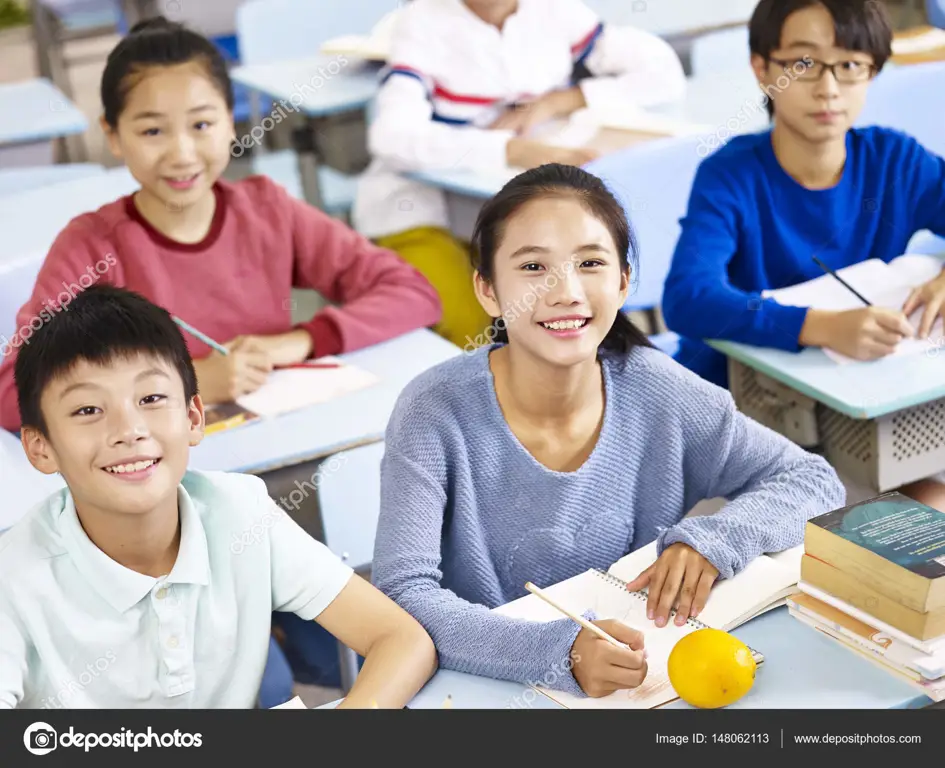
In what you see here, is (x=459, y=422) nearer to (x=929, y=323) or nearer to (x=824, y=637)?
(x=824, y=637)

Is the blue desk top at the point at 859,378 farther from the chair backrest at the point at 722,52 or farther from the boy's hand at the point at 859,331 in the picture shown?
the chair backrest at the point at 722,52

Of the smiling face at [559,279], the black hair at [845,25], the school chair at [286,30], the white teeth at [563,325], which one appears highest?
the school chair at [286,30]

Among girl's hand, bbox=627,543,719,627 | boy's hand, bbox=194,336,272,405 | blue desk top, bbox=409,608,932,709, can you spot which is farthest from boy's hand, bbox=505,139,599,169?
blue desk top, bbox=409,608,932,709

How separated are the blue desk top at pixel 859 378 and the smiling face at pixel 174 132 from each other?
3.37ft

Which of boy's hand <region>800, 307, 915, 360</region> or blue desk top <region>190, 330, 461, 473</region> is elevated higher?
boy's hand <region>800, 307, 915, 360</region>

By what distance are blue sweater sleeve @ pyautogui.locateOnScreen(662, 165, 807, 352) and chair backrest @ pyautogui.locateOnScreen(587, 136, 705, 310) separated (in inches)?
9.0

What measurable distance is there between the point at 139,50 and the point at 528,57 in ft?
4.70

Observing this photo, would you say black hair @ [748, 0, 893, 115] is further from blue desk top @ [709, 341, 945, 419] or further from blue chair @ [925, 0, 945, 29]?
blue chair @ [925, 0, 945, 29]

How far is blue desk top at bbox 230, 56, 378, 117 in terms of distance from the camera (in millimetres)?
3582

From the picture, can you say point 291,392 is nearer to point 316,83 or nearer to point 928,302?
point 928,302

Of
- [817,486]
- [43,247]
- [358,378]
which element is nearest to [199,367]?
[358,378]

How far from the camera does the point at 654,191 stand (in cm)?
267

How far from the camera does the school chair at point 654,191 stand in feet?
8.57
